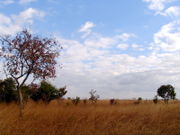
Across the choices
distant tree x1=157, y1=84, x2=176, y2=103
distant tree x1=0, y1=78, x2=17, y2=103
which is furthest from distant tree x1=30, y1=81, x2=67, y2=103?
distant tree x1=157, y1=84, x2=176, y2=103

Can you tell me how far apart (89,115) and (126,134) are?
3.25 metres

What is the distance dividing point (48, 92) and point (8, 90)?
6909mm

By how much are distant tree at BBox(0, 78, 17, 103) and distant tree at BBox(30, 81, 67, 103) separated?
12.9 ft

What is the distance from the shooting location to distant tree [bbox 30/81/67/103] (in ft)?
91.4

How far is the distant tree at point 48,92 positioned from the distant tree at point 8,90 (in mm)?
3932

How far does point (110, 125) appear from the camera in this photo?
453 inches

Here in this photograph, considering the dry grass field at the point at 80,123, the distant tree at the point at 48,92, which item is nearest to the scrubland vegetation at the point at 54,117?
the dry grass field at the point at 80,123

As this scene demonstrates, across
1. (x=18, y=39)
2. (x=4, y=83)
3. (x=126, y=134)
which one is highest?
(x=18, y=39)

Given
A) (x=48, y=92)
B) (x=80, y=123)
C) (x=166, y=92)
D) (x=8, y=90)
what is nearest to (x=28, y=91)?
(x=8, y=90)

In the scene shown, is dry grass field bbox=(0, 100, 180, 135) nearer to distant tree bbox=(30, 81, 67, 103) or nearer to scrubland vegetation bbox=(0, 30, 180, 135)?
scrubland vegetation bbox=(0, 30, 180, 135)

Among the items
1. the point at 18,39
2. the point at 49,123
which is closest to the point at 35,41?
the point at 18,39

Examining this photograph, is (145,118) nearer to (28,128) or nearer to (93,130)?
(93,130)

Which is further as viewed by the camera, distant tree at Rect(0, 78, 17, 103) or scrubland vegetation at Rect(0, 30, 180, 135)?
distant tree at Rect(0, 78, 17, 103)

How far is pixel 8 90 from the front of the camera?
76.3ft
